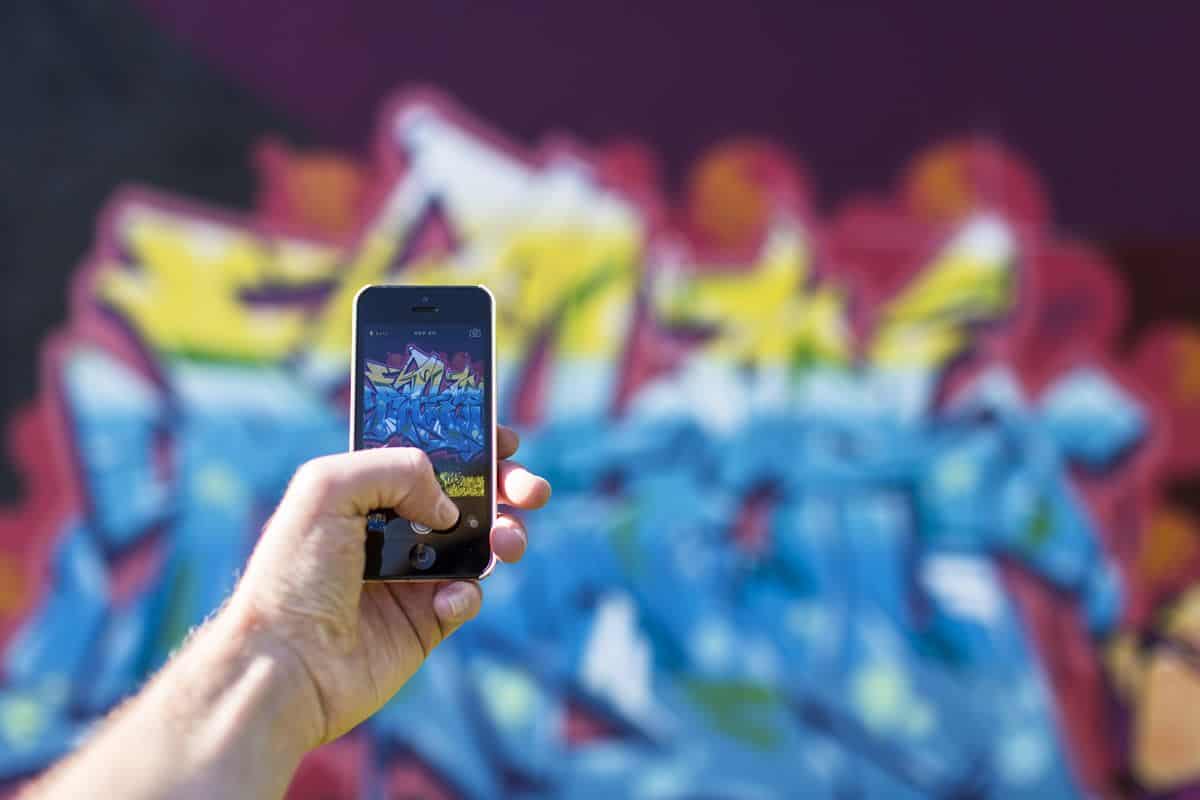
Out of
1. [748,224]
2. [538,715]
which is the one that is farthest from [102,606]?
[748,224]

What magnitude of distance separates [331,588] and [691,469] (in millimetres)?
2217

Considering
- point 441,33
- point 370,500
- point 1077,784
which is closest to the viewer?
point 370,500

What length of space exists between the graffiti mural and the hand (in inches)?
79.2

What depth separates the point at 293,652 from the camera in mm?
1173

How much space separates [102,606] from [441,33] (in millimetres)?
2242

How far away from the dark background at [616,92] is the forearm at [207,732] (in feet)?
8.45

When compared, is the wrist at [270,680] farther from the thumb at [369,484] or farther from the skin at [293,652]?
the thumb at [369,484]

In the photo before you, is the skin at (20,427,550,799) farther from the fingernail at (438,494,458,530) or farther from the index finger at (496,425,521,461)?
the index finger at (496,425,521,461)

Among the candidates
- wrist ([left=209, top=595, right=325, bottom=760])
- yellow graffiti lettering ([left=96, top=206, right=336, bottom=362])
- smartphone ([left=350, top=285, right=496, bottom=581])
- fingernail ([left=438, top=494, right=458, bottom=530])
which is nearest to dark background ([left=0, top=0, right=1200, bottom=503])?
yellow graffiti lettering ([left=96, top=206, right=336, bottom=362])

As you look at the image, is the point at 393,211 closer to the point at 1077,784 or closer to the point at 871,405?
the point at 871,405

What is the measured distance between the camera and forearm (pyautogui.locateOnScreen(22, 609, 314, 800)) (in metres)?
0.96

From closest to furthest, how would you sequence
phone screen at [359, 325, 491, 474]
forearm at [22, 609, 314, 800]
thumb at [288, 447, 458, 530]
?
forearm at [22, 609, 314, 800] < thumb at [288, 447, 458, 530] < phone screen at [359, 325, 491, 474]

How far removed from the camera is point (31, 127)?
3473mm

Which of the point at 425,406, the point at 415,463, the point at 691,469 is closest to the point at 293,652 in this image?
the point at 415,463
